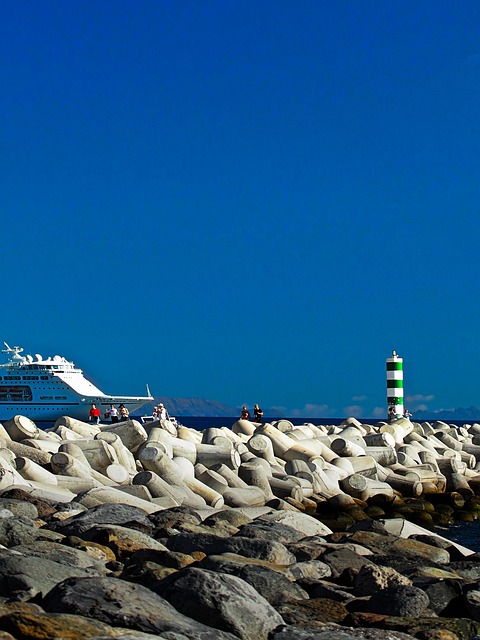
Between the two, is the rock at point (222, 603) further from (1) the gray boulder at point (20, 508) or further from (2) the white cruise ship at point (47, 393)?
(2) the white cruise ship at point (47, 393)

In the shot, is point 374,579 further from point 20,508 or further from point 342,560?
point 20,508

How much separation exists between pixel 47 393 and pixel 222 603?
242ft

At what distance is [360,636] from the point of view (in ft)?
14.7

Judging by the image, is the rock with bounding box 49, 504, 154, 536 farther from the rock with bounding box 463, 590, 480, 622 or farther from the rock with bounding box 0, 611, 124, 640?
the rock with bounding box 0, 611, 124, 640

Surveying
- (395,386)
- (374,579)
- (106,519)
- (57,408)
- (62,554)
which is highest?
(57,408)

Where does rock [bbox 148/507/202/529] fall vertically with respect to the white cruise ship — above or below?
below

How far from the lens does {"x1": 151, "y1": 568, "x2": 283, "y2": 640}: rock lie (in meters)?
4.54

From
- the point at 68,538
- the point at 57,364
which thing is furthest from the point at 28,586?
the point at 57,364

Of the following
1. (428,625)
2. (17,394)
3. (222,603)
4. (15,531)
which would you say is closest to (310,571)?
(428,625)

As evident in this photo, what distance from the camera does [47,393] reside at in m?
76.4

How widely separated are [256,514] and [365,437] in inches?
344

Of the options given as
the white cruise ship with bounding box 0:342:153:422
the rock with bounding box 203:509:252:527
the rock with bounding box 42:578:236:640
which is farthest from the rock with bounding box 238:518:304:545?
the white cruise ship with bounding box 0:342:153:422

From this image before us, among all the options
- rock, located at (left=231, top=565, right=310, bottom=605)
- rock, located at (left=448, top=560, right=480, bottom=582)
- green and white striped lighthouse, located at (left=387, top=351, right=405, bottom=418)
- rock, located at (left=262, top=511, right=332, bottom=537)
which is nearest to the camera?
rock, located at (left=231, top=565, right=310, bottom=605)

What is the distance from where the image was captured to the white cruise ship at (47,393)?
75.8 meters
